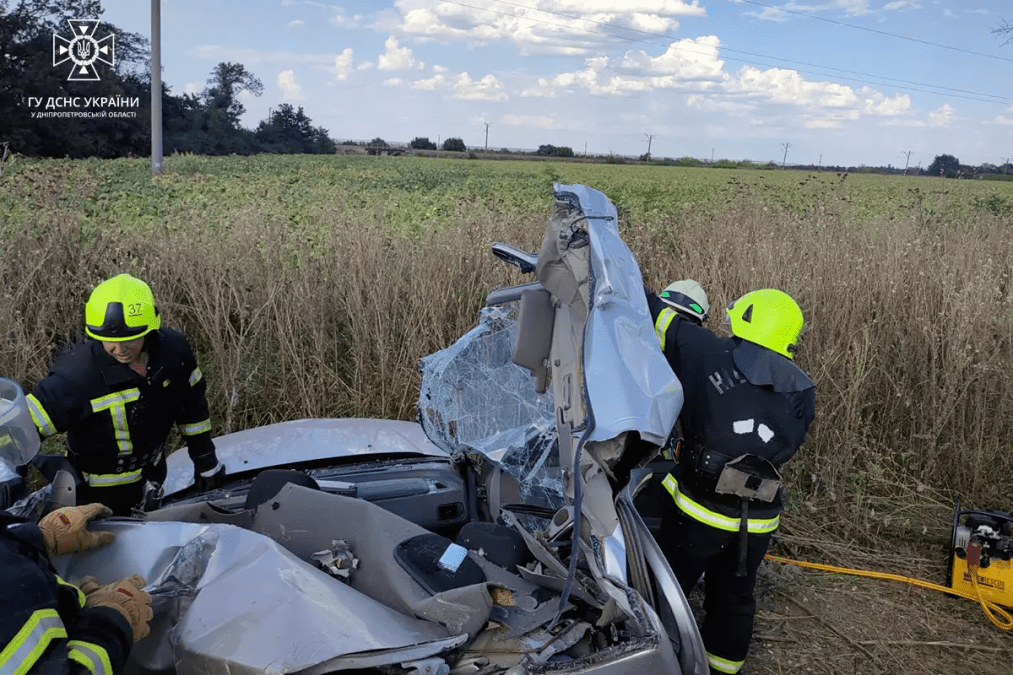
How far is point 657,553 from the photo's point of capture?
2059 mm

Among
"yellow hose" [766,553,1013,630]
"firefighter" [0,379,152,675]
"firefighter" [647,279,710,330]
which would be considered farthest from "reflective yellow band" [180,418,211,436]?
"yellow hose" [766,553,1013,630]

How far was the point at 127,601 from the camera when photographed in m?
1.75

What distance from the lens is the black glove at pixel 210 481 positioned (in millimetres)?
3123

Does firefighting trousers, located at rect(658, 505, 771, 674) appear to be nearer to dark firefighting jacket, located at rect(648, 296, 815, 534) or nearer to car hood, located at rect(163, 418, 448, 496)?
dark firefighting jacket, located at rect(648, 296, 815, 534)

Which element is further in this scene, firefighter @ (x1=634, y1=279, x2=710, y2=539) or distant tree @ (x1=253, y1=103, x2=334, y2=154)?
distant tree @ (x1=253, y1=103, x2=334, y2=154)

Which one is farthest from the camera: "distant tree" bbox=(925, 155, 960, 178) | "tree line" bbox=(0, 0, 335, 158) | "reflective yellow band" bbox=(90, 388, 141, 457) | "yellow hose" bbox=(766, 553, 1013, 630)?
"tree line" bbox=(0, 0, 335, 158)

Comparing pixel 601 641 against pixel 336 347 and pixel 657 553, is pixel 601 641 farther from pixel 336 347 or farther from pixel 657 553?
pixel 336 347

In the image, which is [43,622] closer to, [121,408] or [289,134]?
[121,408]

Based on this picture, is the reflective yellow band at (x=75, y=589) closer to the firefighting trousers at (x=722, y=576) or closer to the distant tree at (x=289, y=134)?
the firefighting trousers at (x=722, y=576)

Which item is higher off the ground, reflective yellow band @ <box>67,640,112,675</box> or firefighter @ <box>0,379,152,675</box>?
firefighter @ <box>0,379,152,675</box>

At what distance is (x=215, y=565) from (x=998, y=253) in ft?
22.1

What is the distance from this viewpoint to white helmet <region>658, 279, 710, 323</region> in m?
3.23

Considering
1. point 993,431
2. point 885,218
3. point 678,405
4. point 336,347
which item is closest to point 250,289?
point 336,347

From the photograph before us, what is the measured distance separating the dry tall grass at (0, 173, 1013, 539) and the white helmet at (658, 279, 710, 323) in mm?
2178
